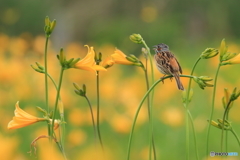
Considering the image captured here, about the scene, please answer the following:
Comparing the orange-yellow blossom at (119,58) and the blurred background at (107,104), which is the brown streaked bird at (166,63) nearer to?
the orange-yellow blossom at (119,58)

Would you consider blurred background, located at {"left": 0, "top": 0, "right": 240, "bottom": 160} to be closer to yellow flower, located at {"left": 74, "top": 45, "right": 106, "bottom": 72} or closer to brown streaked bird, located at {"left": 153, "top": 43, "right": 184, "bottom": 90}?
yellow flower, located at {"left": 74, "top": 45, "right": 106, "bottom": 72}

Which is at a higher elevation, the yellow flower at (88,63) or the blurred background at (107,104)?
the yellow flower at (88,63)

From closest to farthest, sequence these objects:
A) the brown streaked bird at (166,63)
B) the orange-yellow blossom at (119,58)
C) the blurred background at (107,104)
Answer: the orange-yellow blossom at (119,58)
the brown streaked bird at (166,63)
the blurred background at (107,104)

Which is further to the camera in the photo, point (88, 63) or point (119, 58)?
point (119, 58)

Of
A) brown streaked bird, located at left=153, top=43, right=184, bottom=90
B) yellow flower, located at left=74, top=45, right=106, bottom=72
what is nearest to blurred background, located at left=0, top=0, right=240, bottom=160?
yellow flower, located at left=74, top=45, right=106, bottom=72

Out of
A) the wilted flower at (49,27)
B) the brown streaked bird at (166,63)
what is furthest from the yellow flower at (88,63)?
the brown streaked bird at (166,63)

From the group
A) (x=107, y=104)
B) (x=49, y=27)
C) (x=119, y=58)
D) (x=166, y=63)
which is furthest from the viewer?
(x=107, y=104)

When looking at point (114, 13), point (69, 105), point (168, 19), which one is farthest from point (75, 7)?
point (69, 105)

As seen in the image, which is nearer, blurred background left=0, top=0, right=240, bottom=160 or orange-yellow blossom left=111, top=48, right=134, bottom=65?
orange-yellow blossom left=111, top=48, right=134, bottom=65

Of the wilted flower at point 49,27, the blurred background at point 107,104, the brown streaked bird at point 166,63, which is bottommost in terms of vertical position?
the blurred background at point 107,104

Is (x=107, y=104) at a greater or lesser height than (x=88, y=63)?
lesser

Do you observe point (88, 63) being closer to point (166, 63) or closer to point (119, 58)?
point (119, 58)

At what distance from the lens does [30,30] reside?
906cm

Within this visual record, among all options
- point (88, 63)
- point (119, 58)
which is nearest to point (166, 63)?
point (119, 58)
